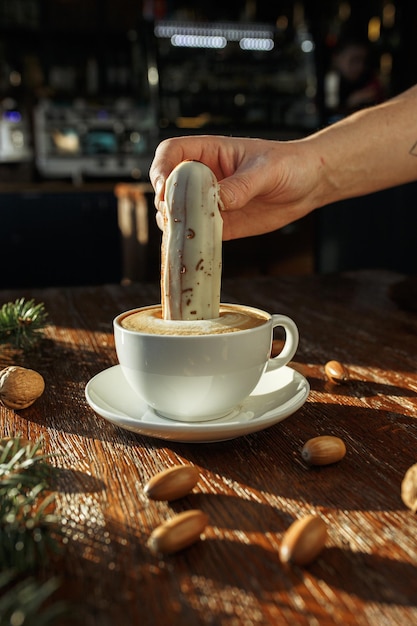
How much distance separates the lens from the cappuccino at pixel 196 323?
58cm

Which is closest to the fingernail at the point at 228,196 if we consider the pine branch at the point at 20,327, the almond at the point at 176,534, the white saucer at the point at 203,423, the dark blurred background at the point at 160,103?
the white saucer at the point at 203,423

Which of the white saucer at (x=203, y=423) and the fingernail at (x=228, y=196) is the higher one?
the fingernail at (x=228, y=196)

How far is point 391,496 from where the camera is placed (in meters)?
0.47

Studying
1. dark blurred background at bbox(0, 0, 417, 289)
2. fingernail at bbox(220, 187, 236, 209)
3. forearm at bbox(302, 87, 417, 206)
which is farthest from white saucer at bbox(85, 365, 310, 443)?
dark blurred background at bbox(0, 0, 417, 289)

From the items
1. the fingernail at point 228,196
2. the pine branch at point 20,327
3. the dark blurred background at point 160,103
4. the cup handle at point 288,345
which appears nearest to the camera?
Answer: the cup handle at point 288,345

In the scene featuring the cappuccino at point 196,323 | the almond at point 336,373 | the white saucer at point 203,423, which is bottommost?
the almond at point 336,373

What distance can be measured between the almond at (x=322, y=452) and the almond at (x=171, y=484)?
0.35 ft

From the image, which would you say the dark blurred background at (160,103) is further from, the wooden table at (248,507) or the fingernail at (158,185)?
the wooden table at (248,507)

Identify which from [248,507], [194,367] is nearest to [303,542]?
[248,507]

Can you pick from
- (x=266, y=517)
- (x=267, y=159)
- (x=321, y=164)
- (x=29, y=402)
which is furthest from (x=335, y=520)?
(x=321, y=164)

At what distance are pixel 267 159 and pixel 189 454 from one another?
61cm

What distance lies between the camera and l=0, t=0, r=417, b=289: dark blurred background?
3.67 metres

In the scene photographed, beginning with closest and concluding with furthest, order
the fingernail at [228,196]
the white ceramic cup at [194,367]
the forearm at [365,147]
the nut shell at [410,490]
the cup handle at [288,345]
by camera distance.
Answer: the nut shell at [410,490] < the white ceramic cup at [194,367] < the cup handle at [288,345] < the fingernail at [228,196] < the forearm at [365,147]

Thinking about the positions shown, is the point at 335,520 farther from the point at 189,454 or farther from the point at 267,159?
the point at 267,159
